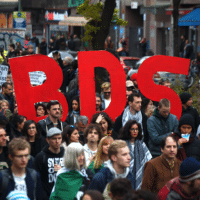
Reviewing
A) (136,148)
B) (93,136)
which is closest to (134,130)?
(136,148)

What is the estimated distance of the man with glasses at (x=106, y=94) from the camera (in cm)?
1056

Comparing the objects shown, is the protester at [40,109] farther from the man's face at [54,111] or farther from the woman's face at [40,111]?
the man's face at [54,111]

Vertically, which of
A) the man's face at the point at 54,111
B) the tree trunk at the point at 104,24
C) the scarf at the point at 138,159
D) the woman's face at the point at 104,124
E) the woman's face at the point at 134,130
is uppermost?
the tree trunk at the point at 104,24

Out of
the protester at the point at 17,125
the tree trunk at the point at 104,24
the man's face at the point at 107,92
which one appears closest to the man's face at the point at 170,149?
the protester at the point at 17,125

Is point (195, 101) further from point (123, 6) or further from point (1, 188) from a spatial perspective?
point (123, 6)

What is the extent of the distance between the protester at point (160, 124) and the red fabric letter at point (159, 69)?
72.0 inches

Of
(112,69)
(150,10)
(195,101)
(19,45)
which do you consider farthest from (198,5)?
(112,69)

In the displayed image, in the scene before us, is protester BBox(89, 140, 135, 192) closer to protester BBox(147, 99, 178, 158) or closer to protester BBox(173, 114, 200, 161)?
protester BBox(173, 114, 200, 161)

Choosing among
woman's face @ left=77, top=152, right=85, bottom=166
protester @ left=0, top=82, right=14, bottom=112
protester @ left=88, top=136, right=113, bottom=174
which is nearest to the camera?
woman's face @ left=77, top=152, right=85, bottom=166

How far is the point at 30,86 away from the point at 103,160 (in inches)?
150

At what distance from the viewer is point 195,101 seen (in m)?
13.0

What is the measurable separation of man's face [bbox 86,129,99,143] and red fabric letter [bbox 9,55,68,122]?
2.82m

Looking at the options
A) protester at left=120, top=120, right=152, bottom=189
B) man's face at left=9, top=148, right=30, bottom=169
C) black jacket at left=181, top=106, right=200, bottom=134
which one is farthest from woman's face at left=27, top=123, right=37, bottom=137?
black jacket at left=181, top=106, right=200, bottom=134

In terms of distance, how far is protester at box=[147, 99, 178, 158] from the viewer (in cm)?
804
